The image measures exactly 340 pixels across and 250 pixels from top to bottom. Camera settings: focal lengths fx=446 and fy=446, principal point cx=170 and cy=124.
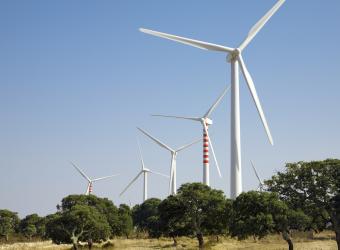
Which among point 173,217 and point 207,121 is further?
point 207,121

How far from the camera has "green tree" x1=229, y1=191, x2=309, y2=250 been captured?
208 feet

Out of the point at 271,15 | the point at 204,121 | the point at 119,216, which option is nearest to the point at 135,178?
the point at 119,216

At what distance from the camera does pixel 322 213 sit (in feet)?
238

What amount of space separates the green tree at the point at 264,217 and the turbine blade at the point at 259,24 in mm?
26800

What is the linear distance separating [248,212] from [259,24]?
3199 cm

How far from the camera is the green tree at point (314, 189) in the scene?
7081 centimetres

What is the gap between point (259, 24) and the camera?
76.5 meters

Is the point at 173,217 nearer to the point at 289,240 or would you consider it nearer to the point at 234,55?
the point at 289,240

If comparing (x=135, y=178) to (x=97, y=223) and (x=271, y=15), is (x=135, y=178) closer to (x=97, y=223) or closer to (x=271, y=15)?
(x=97, y=223)

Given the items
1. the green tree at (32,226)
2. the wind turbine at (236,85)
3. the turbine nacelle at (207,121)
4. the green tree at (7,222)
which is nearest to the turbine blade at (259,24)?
the wind turbine at (236,85)

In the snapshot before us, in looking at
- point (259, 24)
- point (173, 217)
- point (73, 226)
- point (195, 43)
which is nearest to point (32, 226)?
point (73, 226)

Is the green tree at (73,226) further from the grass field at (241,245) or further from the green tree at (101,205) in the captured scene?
the green tree at (101,205)

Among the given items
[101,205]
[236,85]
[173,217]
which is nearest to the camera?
[236,85]

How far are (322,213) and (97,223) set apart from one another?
128 feet
